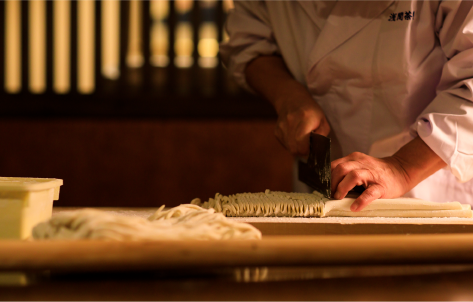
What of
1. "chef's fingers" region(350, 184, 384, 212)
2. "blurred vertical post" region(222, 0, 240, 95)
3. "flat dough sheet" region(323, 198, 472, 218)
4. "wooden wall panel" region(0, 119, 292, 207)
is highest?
"blurred vertical post" region(222, 0, 240, 95)

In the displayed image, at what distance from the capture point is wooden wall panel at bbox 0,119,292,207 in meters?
2.38

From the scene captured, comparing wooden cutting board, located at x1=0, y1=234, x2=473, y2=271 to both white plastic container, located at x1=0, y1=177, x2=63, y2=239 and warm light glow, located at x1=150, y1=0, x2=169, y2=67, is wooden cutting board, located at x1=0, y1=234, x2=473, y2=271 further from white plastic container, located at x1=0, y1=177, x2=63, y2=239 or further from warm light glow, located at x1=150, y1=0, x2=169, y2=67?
warm light glow, located at x1=150, y1=0, x2=169, y2=67

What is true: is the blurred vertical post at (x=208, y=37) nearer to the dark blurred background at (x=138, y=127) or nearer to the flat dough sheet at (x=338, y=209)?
the dark blurred background at (x=138, y=127)

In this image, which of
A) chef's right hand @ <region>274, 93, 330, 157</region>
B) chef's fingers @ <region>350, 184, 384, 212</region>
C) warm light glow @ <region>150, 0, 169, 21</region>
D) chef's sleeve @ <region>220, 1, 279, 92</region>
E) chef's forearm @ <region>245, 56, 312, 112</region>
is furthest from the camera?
warm light glow @ <region>150, 0, 169, 21</region>

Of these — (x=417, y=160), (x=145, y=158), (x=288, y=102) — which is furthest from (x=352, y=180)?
(x=145, y=158)

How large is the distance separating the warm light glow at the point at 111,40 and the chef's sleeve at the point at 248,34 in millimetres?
1173

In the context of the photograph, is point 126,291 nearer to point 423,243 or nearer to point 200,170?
point 423,243

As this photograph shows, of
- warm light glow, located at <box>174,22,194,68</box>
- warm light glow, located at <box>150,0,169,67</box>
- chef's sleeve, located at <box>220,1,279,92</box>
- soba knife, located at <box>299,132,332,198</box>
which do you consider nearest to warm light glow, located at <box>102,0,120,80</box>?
warm light glow, located at <box>150,0,169,67</box>

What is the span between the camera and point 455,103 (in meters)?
1.00

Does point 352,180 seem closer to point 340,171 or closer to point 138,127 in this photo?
point 340,171

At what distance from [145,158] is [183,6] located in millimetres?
1044

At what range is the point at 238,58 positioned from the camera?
59.9 inches

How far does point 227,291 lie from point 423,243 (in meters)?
0.27

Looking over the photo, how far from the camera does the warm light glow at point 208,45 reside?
2.50m
